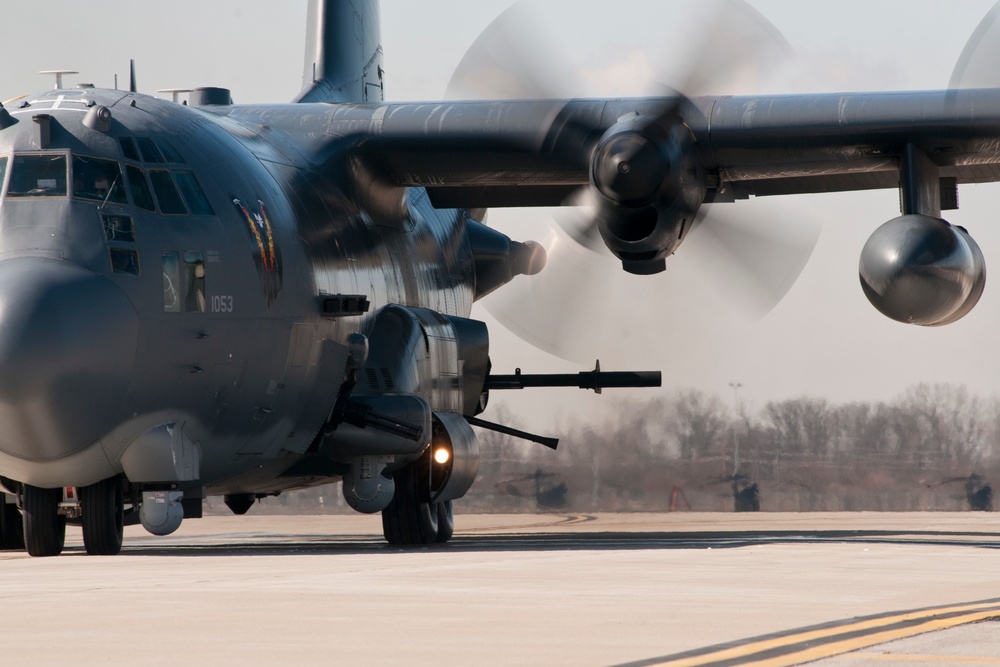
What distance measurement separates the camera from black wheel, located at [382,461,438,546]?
18.2 m

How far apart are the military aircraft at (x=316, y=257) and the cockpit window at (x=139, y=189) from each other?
0.03 meters

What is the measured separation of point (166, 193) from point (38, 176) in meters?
1.24

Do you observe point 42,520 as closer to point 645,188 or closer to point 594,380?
point 645,188

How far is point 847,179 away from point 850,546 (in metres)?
8.24

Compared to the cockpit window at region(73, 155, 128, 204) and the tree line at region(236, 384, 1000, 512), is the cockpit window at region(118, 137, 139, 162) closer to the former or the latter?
the cockpit window at region(73, 155, 128, 204)

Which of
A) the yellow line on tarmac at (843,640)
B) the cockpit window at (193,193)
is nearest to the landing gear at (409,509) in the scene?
the cockpit window at (193,193)

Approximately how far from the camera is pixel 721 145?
1825cm

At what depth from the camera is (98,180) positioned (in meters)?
14.3

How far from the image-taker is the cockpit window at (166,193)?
14.7 m

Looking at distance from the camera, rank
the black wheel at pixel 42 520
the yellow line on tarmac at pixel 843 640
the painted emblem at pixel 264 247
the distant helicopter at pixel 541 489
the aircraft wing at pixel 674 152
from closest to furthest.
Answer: the yellow line on tarmac at pixel 843 640 < the black wheel at pixel 42 520 < the painted emblem at pixel 264 247 < the aircraft wing at pixel 674 152 < the distant helicopter at pixel 541 489

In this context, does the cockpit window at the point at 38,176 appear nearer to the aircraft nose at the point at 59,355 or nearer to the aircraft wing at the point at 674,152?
the aircraft nose at the point at 59,355

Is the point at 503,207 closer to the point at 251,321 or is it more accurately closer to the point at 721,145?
the point at 721,145

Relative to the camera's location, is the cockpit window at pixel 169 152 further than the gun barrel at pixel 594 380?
No

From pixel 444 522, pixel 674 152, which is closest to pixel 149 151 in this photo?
pixel 674 152
